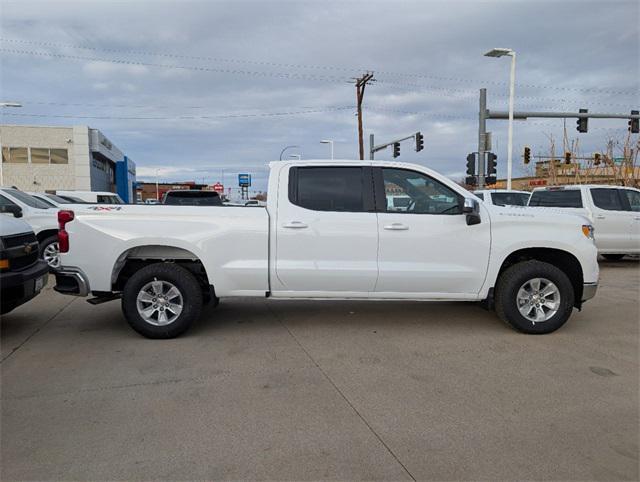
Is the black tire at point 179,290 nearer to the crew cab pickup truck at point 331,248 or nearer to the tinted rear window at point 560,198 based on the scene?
the crew cab pickup truck at point 331,248

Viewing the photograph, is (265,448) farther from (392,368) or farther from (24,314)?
(24,314)

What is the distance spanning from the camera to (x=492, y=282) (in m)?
5.75

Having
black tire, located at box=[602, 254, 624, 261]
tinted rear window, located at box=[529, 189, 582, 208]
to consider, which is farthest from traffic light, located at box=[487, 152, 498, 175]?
tinted rear window, located at box=[529, 189, 582, 208]

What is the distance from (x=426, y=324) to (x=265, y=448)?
348cm

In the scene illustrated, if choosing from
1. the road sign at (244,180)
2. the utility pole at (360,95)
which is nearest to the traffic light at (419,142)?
the utility pole at (360,95)

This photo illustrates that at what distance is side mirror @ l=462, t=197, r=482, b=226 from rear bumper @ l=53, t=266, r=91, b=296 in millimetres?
4139

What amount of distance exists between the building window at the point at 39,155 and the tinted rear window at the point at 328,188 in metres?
44.4

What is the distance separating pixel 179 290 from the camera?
5512 millimetres

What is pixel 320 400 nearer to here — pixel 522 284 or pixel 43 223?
pixel 522 284

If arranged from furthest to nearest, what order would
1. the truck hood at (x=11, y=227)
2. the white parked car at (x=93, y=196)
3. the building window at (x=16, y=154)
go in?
the building window at (x=16, y=154) → the white parked car at (x=93, y=196) → the truck hood at (x=11, y=227)

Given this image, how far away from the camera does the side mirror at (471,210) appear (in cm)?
543

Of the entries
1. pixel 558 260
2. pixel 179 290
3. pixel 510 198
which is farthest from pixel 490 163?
pixel 179 290

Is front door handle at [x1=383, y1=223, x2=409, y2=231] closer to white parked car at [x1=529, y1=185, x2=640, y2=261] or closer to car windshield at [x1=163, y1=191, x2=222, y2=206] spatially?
car windshield at [x1=163, y1=191, x2=222, y2=206]

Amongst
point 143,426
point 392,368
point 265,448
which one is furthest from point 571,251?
point 143,426
